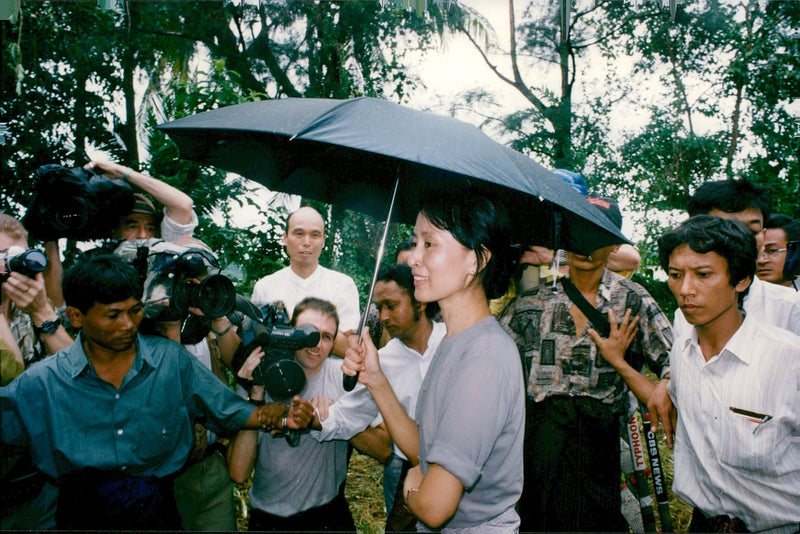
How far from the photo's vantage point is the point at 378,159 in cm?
266

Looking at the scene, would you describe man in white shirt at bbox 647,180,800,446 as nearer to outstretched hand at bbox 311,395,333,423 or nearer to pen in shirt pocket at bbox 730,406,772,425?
pen in shirt pocket at bbox 730,406,772,425

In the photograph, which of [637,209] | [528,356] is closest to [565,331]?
[528,356]

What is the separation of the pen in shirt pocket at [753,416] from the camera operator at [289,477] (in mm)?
1796

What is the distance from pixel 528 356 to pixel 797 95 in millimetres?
6922

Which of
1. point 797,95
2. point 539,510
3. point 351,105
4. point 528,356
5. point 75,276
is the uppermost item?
point 797,95

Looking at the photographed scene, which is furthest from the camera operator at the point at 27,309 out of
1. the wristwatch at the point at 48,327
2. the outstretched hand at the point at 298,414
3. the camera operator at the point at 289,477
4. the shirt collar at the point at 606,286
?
the shirt collar at the point at 606,286

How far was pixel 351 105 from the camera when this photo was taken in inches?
86.6

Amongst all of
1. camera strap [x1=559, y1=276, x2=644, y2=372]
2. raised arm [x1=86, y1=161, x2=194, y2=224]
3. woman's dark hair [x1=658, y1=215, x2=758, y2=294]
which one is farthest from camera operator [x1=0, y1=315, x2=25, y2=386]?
woman's dark hair [x1=658, y1=215, x2=758, y2=294]

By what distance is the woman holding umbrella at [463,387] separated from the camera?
5.15ft

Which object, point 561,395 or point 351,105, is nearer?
point 351,105

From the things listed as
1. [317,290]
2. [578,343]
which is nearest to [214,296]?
[317,290]

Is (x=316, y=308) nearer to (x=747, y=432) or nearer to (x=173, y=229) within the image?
(x=173, y=229)

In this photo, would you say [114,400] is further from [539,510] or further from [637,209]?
[637,209]

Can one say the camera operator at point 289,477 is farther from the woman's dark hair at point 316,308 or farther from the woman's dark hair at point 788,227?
the woman's dark hair at point 788,227
